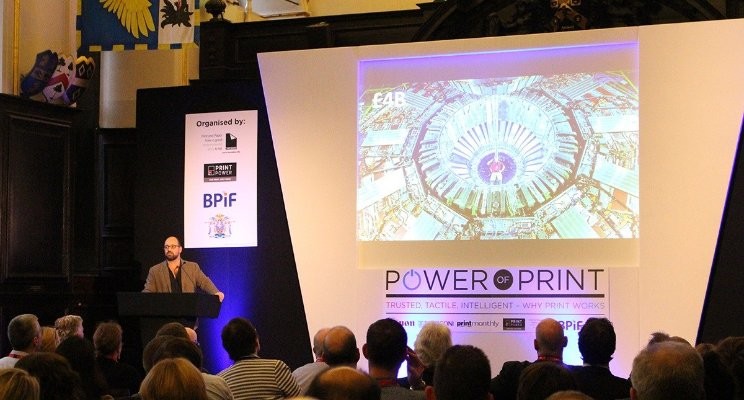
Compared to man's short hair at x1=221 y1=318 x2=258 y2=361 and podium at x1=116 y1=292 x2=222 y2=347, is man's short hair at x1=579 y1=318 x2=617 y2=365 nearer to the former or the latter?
man's short hair at x1=221 y1=318 x2=258 y2=361

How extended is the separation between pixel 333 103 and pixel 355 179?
28.4 inches

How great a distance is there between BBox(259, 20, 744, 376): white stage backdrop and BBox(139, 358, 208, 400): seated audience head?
5.69 meters

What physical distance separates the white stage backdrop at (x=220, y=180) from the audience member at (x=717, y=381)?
6.53 m

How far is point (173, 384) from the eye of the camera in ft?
10.1

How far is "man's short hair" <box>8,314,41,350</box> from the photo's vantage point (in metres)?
5.60

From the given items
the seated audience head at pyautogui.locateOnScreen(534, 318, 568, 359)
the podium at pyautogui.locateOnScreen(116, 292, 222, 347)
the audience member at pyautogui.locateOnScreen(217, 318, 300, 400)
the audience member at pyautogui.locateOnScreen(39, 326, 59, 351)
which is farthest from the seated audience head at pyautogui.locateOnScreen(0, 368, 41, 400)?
the podium at pyautogui.locateOnScreen(116, 292, 222, 347)

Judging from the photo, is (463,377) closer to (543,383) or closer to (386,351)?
(543,383)

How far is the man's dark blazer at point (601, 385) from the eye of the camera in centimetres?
450

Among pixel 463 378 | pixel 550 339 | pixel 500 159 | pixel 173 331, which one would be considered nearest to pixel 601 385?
pixel 550 339

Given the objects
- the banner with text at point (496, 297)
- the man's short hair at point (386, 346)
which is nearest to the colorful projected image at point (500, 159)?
the banner with text at point (496, 297)

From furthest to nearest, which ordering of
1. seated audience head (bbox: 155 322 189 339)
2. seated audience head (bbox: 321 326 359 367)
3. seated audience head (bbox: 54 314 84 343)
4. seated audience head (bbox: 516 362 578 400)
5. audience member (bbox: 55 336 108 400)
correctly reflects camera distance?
1. seated audience head (bbox: 54 314 84 343)
2. seated audience head (bbox: 155 322 189 339)
3. seated audience head (bbox: 321 326 359 367)
4. audience member (bbox: 55 336 108 400)
5. seated audience head (bbox: 516 362 578 400)

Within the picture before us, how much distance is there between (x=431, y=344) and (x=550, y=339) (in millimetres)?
627

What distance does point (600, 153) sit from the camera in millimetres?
8453

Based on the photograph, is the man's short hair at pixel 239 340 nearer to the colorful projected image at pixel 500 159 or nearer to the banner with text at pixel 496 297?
the banner with text at pixel 496 297
